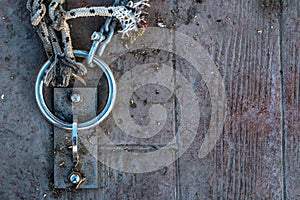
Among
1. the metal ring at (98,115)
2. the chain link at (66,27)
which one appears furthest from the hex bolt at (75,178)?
the chain link at (66,27)

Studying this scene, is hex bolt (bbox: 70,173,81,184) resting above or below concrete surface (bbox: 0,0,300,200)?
below

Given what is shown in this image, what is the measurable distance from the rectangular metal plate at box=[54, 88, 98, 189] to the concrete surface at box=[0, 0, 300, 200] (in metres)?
0.02

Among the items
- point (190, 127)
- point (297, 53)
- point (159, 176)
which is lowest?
point (159, 176)

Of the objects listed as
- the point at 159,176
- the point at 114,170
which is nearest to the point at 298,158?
the point at 159,176

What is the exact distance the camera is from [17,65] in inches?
52.9

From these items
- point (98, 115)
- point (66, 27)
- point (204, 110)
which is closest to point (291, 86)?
point (204, 110)

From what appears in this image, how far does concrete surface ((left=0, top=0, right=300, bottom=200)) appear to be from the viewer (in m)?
1.33

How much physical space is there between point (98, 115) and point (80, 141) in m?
0.10

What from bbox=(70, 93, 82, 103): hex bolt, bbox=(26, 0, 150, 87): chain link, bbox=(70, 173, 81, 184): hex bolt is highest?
bbox=(26, 0, 150, 87): chain link

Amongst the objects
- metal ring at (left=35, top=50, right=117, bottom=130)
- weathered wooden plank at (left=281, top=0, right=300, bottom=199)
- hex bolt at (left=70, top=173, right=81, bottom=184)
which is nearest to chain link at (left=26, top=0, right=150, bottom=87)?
metal ring at (left=35, top=50, right=117, bottom=130)

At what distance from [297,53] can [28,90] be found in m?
0.80

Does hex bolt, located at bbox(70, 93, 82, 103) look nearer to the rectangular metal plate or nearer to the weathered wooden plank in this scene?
the rectangular metal plate

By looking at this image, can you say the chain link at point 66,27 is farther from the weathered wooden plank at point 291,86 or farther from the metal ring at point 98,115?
the weathered wooden plank at point 291,86

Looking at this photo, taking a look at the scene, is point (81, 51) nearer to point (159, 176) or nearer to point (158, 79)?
point (158, 79)
